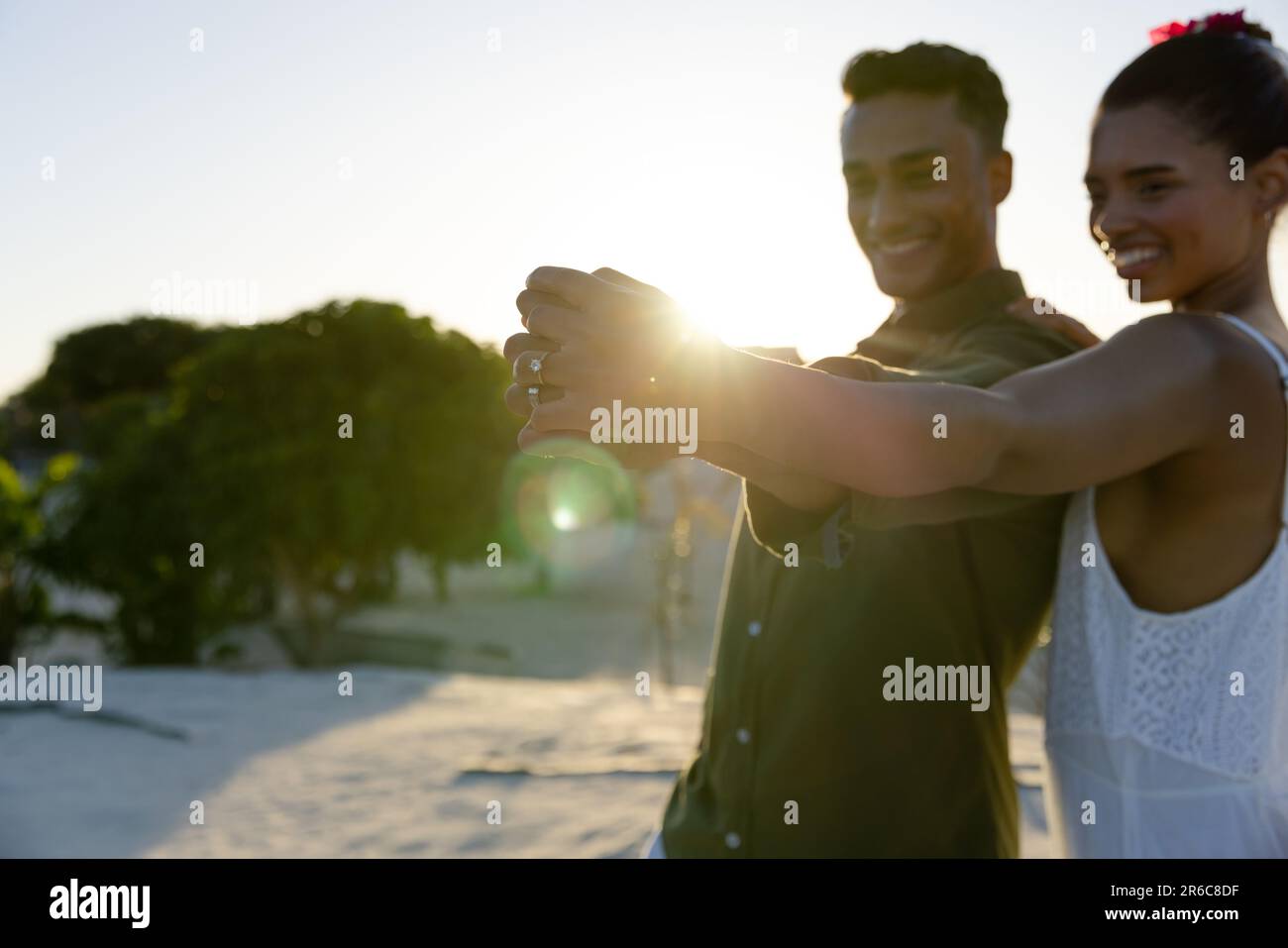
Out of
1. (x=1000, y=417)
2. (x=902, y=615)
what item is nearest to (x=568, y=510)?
(x=902, y=615)

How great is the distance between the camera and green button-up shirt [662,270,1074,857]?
1.64 meters

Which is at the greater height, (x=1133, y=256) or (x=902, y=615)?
(x=1133, y=256)

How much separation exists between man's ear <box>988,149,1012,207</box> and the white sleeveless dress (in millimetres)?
667

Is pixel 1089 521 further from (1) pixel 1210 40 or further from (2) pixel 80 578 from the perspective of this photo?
(2) pixel 80 578

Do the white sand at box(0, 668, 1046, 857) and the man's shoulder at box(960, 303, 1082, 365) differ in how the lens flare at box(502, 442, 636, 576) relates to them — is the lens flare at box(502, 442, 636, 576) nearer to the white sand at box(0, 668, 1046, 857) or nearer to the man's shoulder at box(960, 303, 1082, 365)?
the white sand at box(0, 668, 1046, 857)

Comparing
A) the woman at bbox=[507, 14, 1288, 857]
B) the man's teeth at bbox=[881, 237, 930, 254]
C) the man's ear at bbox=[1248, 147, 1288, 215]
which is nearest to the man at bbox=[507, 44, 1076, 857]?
the man's teeth at bbox=[881, 237, 930, 254]

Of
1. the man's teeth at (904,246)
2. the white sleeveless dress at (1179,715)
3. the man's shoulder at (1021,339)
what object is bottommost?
the white sleeveless dress at (1179,715)

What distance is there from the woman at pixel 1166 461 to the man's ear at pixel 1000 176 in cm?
43

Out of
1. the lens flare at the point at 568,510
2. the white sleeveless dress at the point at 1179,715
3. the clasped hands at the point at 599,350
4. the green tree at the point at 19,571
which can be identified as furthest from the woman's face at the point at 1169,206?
the green tree at the point at 19,571

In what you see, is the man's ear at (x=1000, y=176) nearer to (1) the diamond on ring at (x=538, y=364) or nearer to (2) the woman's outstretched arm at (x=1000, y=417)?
(2) the woman's outstretched arm at (x=1000, y=417)

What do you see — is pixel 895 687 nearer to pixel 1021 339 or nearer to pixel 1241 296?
pixel 1021 339

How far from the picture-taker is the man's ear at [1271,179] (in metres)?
1.41

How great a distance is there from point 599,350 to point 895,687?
93cm

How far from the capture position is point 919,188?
5.94 feet
